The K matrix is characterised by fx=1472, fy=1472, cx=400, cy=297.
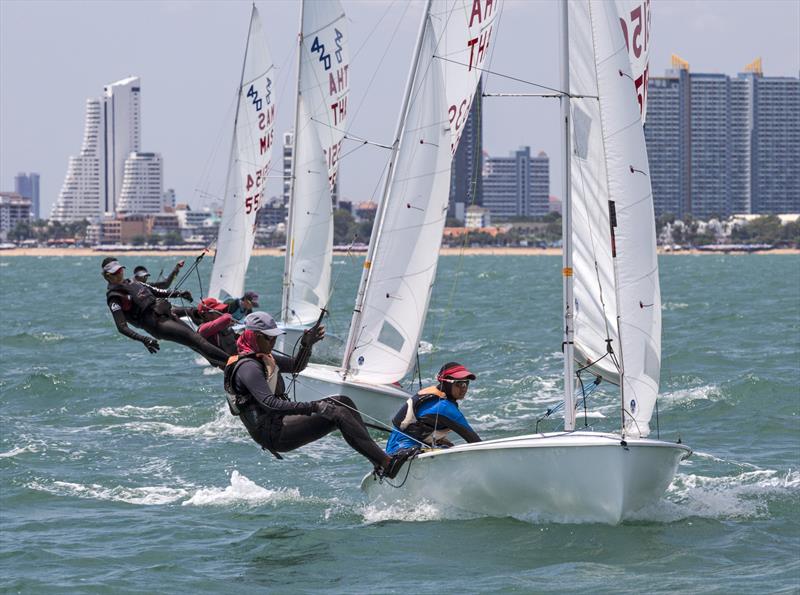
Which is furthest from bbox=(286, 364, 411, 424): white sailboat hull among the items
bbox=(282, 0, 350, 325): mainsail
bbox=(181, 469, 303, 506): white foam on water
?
bbox=(282, 0, 350, 325): mainsail

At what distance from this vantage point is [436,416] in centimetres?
1221

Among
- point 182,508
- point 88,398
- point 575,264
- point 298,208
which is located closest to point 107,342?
point 298,208

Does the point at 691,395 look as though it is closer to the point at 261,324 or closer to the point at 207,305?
the point at 207,305

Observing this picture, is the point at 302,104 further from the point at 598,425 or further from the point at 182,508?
the point at 182,508

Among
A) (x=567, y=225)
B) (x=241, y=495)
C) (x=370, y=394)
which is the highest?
(x=567, y=225)

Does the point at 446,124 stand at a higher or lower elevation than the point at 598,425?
higher

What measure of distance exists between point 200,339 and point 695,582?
506 cm

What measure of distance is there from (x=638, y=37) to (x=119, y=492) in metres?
6.62

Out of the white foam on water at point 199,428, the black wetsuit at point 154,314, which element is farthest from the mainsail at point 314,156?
the black wetsuit at point 154,314

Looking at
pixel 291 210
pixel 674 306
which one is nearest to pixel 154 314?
pixel 291 210

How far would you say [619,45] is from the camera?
39.2 feet

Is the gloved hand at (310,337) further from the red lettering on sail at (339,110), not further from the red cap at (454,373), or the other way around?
the red lettering on sail at (339,110)

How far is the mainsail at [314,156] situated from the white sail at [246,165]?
3695 mm

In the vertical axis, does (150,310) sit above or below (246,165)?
below
